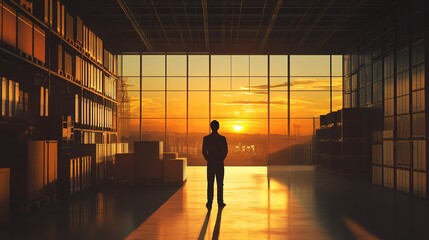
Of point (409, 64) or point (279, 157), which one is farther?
point (279, 157)

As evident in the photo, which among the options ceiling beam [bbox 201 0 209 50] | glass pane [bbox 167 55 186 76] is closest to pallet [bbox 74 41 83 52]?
ceiling beam [bbox 201 0 209 50]

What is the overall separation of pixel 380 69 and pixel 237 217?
30.9 feet

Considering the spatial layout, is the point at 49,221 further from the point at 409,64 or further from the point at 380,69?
the point at 380,69

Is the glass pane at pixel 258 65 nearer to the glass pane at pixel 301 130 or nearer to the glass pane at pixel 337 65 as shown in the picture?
the glass pane at pixel 301 130

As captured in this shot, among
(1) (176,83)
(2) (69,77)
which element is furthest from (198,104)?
(2) (69,77)

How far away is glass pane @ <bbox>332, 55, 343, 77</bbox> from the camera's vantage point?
2530 centimetres

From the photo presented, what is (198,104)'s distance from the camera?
1014 inches

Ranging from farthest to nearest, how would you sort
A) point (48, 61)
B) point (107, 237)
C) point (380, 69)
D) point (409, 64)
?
1. point (380, 69)
2. point (409, 64)
3. point (48, 61)
4. point (107, 237)

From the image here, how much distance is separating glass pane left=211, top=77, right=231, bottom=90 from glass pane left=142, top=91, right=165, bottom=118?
229cm

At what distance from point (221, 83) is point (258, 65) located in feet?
5.91

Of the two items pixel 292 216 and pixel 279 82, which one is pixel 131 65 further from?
pixel 292 216

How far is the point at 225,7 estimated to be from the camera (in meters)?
17.1

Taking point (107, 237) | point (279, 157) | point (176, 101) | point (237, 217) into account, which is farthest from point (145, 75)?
point (107, 237)

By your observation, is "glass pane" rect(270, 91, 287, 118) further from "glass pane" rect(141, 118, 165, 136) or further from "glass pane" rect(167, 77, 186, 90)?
"glass pane" rect(141, 118, 165, 136)
